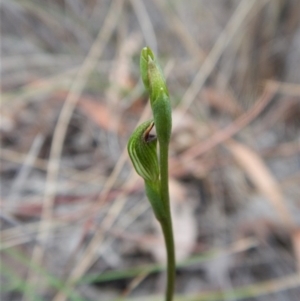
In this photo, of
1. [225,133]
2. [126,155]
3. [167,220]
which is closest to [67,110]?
[126,155]

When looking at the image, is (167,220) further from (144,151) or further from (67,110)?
(67,110)

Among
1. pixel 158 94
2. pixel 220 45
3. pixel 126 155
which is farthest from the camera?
pixel 220 45

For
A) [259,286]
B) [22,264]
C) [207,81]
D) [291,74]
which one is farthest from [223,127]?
[22,264]

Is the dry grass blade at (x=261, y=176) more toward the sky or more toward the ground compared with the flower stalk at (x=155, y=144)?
more toward the sky

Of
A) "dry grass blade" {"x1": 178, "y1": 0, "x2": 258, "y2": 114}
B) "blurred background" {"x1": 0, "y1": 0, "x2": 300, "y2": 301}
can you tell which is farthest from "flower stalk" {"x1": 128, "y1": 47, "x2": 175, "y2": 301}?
"dry grass blade" {"x1": 178, "y1": 0, "x2": 258, "y2": 114}

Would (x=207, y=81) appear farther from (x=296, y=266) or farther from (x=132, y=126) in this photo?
(x=296, y=266)

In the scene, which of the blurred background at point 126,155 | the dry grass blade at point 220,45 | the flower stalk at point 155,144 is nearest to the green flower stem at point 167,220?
the flower stalk at point 155,144

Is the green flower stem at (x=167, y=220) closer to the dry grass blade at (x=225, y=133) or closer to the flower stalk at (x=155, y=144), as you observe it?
the flower stalk at (x=155, y=144)

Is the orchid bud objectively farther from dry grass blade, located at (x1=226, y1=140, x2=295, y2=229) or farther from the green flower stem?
dry grass blade, located at (x1=226, y1=140, x2=295, y2=229)
